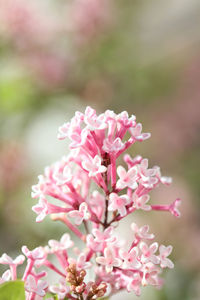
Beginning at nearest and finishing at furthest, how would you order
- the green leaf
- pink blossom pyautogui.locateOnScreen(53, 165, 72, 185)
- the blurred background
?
the green leaf < pink blossom pyautogui.locateOnScreen(53, 165, 72, 185) < the blurred background

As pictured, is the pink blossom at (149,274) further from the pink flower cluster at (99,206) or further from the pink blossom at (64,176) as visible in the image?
the pink blossom at (64,176)

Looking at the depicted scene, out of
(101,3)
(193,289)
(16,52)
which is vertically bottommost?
(193,289)

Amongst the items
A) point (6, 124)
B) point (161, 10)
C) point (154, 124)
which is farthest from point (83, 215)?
point (161, 10)

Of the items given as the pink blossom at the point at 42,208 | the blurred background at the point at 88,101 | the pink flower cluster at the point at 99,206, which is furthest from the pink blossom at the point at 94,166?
the blurred background at the point at 88,101

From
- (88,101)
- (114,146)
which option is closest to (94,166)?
(114,146)

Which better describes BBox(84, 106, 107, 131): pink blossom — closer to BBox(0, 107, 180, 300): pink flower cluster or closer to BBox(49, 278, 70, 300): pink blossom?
BBox(0, 107, 180, 300): pink flower cluster

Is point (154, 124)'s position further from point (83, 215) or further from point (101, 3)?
point (83, 215)

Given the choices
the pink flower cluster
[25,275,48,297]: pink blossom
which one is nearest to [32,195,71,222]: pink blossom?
the pink flower cluster
